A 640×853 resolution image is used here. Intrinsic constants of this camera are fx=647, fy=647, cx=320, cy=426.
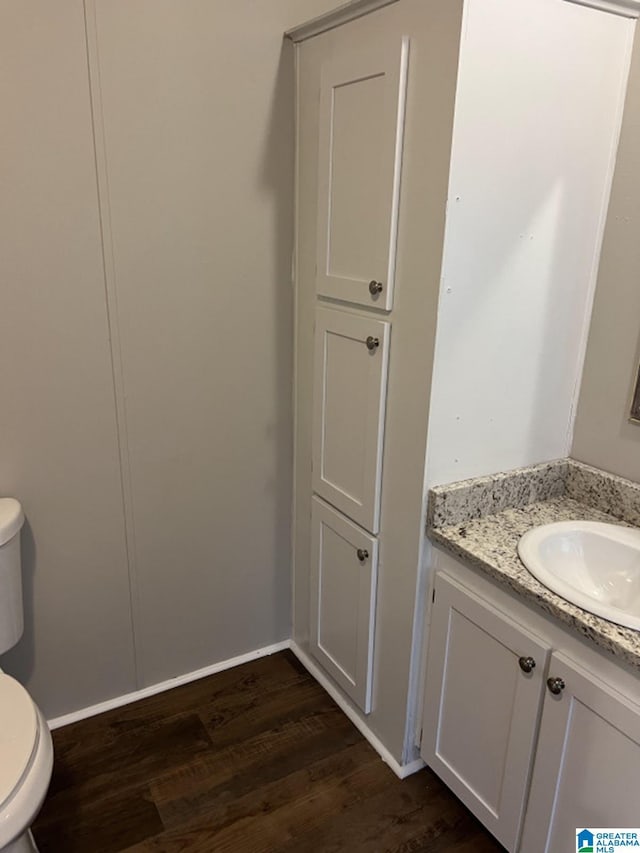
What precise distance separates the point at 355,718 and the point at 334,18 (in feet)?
6.32

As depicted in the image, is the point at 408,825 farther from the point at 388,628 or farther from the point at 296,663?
the point at 296,663

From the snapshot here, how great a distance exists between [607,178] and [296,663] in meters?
1.75

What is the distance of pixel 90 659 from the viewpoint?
1.93 m

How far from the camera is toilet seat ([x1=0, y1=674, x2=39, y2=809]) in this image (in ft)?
3.89

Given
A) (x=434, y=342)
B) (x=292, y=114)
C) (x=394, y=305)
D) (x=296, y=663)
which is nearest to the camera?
(x=434, y=342)

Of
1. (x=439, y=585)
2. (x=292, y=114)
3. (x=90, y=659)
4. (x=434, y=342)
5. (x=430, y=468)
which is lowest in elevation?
(x=90, y=659)

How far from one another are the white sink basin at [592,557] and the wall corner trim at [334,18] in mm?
1229

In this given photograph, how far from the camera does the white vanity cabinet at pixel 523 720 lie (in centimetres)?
119

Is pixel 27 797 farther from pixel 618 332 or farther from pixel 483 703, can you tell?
pixel 618 332

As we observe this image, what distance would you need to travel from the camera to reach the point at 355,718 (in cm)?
198

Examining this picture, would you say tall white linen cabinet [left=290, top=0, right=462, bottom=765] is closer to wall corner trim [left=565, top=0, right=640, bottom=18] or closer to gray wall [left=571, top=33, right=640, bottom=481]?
wall corner trim [left=565, top=0, right=640, bottom=18]

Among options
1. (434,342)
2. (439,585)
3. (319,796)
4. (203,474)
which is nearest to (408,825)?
(319,796)

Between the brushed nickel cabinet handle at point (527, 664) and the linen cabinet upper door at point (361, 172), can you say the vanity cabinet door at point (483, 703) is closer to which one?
the brushed nickel cabinet handle at point (527, 664)

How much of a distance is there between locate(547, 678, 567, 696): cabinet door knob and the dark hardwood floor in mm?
613
